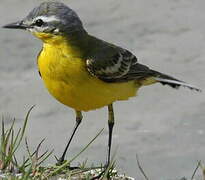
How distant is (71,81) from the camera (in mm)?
6730

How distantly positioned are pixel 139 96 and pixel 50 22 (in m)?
3.83

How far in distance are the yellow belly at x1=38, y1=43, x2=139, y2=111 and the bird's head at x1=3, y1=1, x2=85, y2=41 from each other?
15 cm

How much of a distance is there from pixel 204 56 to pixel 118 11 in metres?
1.56

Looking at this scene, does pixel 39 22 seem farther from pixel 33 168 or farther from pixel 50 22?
pixel 33 168

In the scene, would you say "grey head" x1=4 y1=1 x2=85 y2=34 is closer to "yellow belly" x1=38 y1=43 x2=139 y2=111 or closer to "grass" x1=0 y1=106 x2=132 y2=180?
"yellow belly" x1=38 y1=43 x2=139 y2=111

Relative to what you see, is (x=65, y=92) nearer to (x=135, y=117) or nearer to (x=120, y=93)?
(x=120, y=93)

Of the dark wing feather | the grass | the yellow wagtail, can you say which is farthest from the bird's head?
the grass

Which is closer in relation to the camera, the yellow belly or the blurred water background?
the yellow belly

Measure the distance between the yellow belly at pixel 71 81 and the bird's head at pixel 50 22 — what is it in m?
0.15

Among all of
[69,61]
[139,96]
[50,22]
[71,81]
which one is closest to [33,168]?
[71,81]

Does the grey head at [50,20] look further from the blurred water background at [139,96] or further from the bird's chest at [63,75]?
the blurred water background at [139,96]

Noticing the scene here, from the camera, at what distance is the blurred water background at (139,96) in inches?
377

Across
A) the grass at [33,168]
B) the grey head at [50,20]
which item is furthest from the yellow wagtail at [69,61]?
the grass at [33,168]

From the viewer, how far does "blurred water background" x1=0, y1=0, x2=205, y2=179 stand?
9570 mm
